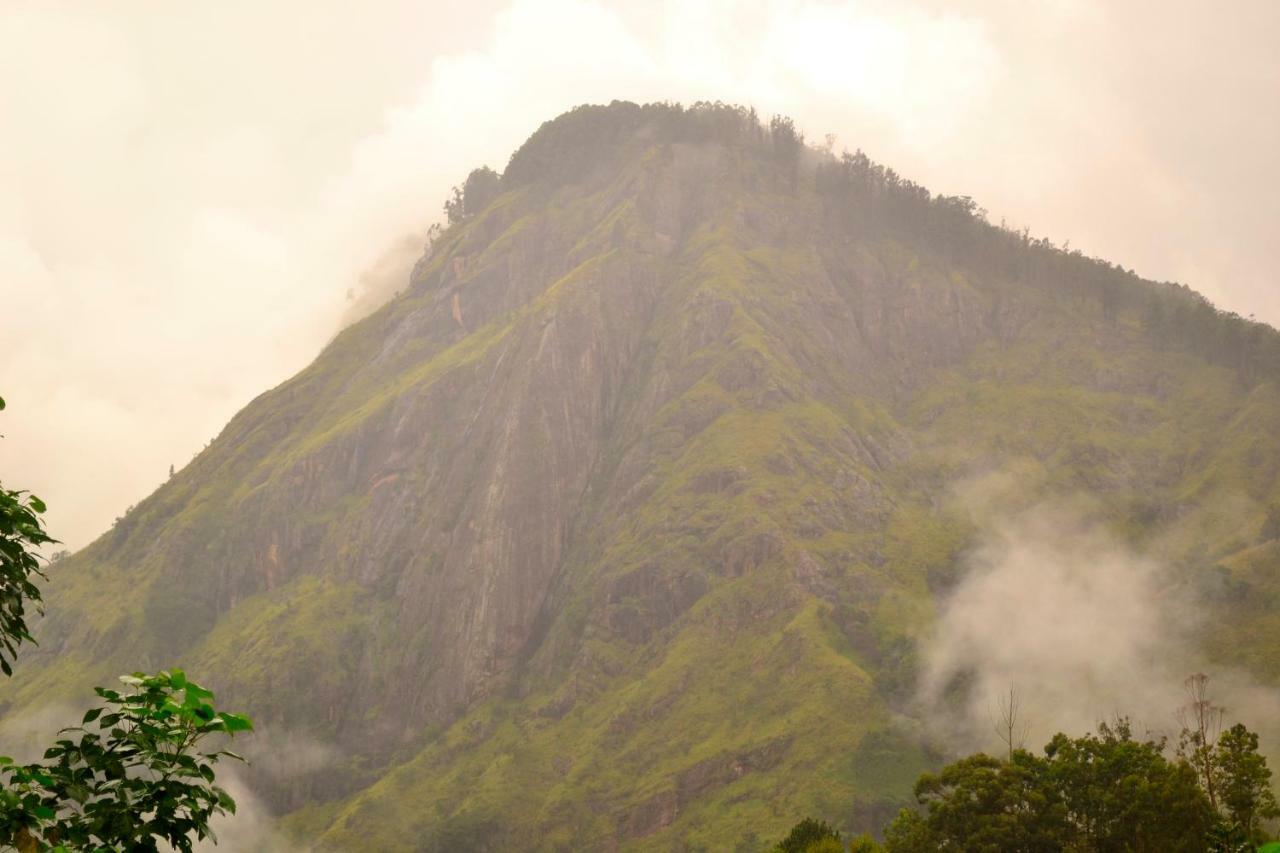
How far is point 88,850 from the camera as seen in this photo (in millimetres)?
16438

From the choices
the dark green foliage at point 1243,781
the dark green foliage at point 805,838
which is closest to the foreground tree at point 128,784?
the dark green foliage at point 805,838

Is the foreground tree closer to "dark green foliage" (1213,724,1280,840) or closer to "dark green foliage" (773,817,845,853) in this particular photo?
"dark green foliage" (773,817,845,853)

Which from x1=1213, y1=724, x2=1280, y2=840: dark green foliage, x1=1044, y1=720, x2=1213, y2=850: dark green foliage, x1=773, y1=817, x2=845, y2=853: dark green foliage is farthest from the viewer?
x1=773, y1=817, x2=845, y2=853: dark green foliage

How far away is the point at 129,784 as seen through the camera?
53.7 feet

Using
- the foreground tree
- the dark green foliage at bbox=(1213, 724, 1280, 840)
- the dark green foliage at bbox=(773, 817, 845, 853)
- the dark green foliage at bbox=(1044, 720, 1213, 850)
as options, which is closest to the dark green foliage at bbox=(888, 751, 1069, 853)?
the dark green foliage at bbox=(1044, 720, 1213, 850)

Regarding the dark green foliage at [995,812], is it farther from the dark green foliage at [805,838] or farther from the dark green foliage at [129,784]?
the dark green foliage at [129,784]

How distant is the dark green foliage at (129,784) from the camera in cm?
1606

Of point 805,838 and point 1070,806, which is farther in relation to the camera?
point 805,838

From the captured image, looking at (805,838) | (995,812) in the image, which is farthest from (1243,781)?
(805,838)

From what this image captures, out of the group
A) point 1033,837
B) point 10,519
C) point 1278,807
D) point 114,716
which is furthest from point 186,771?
point 1278,807

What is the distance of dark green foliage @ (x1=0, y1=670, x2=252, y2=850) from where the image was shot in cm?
1606

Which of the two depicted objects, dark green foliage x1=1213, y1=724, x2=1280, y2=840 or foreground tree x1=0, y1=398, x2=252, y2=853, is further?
dark green foliage x1=1213, y1=724, x2=1280, y2=840

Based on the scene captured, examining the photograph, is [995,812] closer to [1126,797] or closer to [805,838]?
[1126,797]

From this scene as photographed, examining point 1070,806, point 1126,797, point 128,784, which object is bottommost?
point 128,784
